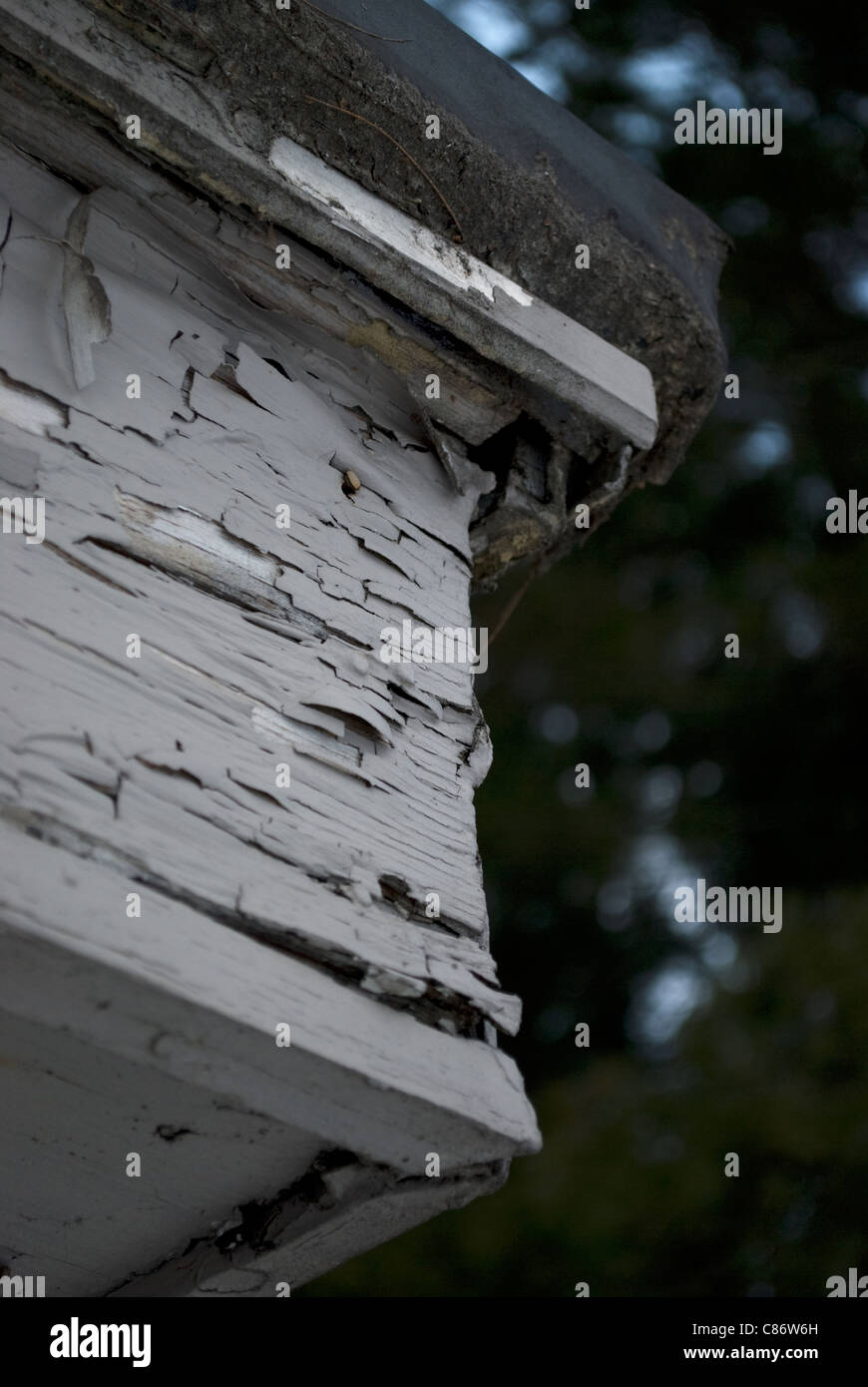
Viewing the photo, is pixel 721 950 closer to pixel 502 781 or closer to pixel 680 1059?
pixel 680 1059

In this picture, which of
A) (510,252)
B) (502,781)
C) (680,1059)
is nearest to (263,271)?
(510,252)

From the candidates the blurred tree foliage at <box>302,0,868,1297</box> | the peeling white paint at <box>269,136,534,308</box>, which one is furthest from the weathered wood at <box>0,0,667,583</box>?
the blurred tree foliage at <box>302,0,868,1297</box>

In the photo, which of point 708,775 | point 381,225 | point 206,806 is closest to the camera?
point 206,806

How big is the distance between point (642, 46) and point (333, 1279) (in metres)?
2.45

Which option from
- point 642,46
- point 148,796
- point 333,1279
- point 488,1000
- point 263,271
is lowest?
point 333,1279

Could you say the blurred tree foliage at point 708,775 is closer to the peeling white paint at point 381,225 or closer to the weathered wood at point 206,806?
the weathered wood at point 206,806

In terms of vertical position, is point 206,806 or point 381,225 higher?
point 381,225

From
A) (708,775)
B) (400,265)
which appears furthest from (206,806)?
(708,775)

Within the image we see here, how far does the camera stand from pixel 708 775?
2.36 meters

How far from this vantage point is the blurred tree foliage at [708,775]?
1.60 metres

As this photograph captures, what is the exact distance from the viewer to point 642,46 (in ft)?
8.27

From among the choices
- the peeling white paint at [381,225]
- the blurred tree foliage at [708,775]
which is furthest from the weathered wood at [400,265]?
the blurred tree foliage at [708,775]

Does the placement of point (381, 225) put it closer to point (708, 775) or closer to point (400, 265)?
point (400, 265)

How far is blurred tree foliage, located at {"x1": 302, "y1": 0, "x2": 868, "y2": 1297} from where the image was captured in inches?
63.1
